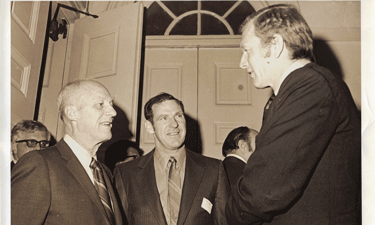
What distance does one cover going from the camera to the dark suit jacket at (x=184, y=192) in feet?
7.87

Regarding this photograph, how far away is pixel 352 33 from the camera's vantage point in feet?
16.1

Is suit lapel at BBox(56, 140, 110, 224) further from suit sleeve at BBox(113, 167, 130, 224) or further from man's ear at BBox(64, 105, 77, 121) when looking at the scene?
suit sleeve at BBox(113, 167, 130, 224)

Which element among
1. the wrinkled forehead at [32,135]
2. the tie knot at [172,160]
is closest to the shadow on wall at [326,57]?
the tie knot at [172,160]

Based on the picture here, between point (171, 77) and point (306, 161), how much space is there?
4.08 m

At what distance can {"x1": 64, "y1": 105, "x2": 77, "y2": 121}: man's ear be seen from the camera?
2.25 m

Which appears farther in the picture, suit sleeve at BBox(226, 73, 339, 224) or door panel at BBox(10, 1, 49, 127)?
door panel at BBox(10, 1, 49, 127)

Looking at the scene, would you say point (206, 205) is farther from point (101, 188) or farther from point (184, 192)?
point (101, 188)

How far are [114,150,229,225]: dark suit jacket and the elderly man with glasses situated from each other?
1.11 meters

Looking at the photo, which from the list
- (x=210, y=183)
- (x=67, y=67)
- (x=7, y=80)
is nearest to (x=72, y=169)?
(x=7, y=80)

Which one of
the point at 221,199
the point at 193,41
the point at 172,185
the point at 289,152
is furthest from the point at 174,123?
the point at 193,41

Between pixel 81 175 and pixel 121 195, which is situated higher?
pixel 81 175

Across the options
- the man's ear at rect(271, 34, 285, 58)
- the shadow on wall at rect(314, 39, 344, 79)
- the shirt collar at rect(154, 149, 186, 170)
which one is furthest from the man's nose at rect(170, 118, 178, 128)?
the shadow on wall at rect(314, 39, 344, 79)

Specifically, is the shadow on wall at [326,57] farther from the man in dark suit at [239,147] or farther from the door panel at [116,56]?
the door panel at [116,56]

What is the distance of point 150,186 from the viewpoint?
8.39 feet
